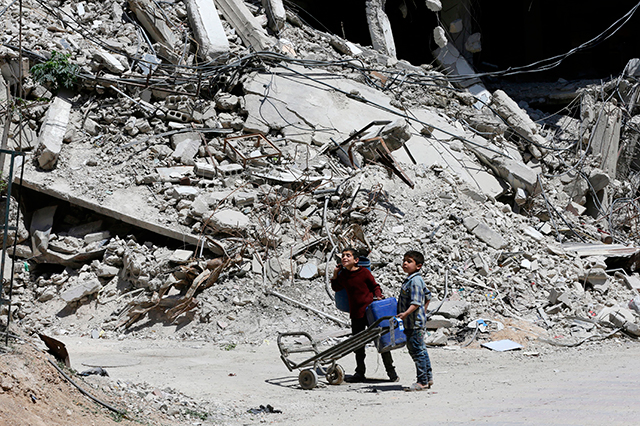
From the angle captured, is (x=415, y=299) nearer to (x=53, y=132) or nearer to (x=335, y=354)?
(x=335, y=354)

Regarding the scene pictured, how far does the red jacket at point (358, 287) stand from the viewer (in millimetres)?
5285

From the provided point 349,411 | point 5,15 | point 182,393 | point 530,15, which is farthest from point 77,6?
point 530,15

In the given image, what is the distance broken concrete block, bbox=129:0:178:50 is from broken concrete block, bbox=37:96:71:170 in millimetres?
2189

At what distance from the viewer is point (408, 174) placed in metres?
9.43

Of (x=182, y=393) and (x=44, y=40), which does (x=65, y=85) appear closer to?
(x=44, y=40)

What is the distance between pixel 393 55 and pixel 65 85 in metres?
6.93

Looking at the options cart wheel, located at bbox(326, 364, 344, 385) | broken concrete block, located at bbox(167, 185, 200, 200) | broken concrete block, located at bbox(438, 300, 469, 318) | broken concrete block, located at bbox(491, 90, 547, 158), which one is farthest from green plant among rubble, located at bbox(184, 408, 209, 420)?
broken concrete block, located at bbox(491, 90, 547, 158)

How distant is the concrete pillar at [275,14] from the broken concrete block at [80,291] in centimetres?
650

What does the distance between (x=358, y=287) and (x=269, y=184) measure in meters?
3.68

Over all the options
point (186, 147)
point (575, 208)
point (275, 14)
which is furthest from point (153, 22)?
point (575, 208)

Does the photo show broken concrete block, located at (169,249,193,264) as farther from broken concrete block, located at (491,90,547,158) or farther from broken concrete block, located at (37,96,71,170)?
broken concrete block, located at (491,90,547,158)

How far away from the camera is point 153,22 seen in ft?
35.7

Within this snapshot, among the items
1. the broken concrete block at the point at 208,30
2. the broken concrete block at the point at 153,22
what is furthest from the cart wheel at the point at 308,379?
the broken concrete block at the point at 153,22

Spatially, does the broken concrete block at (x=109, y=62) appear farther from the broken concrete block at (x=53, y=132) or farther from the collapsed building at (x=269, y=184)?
the broken concrete block at (x=53, y=132)
